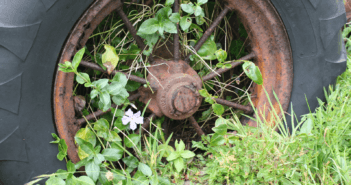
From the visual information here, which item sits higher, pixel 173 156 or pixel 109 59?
pixel 109 59

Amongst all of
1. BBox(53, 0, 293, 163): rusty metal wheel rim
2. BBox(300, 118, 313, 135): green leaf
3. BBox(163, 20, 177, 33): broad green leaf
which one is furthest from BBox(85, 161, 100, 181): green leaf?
BBox(300, 118, 313, 135): green leaf

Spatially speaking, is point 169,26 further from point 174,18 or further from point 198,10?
point 198,10

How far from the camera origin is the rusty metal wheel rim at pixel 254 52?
1.19 meters

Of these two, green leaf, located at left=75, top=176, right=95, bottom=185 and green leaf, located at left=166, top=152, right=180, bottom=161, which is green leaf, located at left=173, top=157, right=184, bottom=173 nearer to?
green leaf, located at left=166, top=152, right=180, bottom=161

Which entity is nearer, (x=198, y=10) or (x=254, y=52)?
(x=198, y=10)

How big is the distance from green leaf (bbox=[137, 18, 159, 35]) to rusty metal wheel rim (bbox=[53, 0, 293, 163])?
141mm

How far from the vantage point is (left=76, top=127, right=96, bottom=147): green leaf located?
1.31 meters

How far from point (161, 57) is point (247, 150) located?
661 millimetres

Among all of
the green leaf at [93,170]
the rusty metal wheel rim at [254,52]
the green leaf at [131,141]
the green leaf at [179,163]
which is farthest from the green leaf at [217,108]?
the green leaf at [93,170]

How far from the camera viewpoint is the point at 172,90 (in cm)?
140

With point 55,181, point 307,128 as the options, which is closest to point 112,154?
point 55,181

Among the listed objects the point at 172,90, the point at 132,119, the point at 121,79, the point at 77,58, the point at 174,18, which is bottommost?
the point at 132,119

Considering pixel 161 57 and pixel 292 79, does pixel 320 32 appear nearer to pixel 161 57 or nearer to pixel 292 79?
pixel 292 79

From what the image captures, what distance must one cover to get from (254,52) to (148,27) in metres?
0.62
